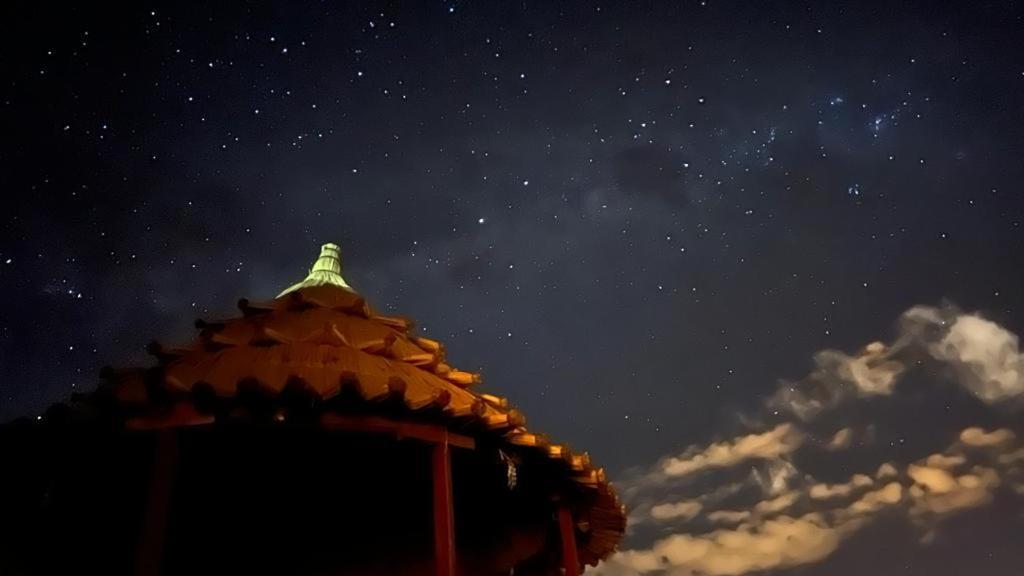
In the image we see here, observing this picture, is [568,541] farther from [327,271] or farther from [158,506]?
[327,271]

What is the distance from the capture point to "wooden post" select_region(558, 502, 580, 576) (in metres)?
8.09

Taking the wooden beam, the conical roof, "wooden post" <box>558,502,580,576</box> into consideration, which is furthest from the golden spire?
"wooden post" <box>558,502,580,576</box>

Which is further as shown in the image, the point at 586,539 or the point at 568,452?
the point at 586,539

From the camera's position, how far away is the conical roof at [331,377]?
597cm

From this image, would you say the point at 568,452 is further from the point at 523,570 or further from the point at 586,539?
the point at 523,570

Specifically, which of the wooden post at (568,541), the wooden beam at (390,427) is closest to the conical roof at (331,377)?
the wooden beam at (390,427)

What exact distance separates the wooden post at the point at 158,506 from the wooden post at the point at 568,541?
14.1 ft

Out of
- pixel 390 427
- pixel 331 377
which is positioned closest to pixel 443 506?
pixel 390 427

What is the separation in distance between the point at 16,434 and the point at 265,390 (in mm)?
2748

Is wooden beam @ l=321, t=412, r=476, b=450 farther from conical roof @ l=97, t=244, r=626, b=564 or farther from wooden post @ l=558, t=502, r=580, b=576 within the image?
wooden post @ l=558, t=502, r=580, b=576

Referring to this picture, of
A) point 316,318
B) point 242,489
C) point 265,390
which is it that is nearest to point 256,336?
point 316,318

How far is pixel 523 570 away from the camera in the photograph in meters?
10.1

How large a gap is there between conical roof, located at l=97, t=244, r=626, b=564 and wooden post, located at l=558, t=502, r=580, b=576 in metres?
0.23

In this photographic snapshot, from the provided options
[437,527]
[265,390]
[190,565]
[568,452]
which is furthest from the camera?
[190,565]
